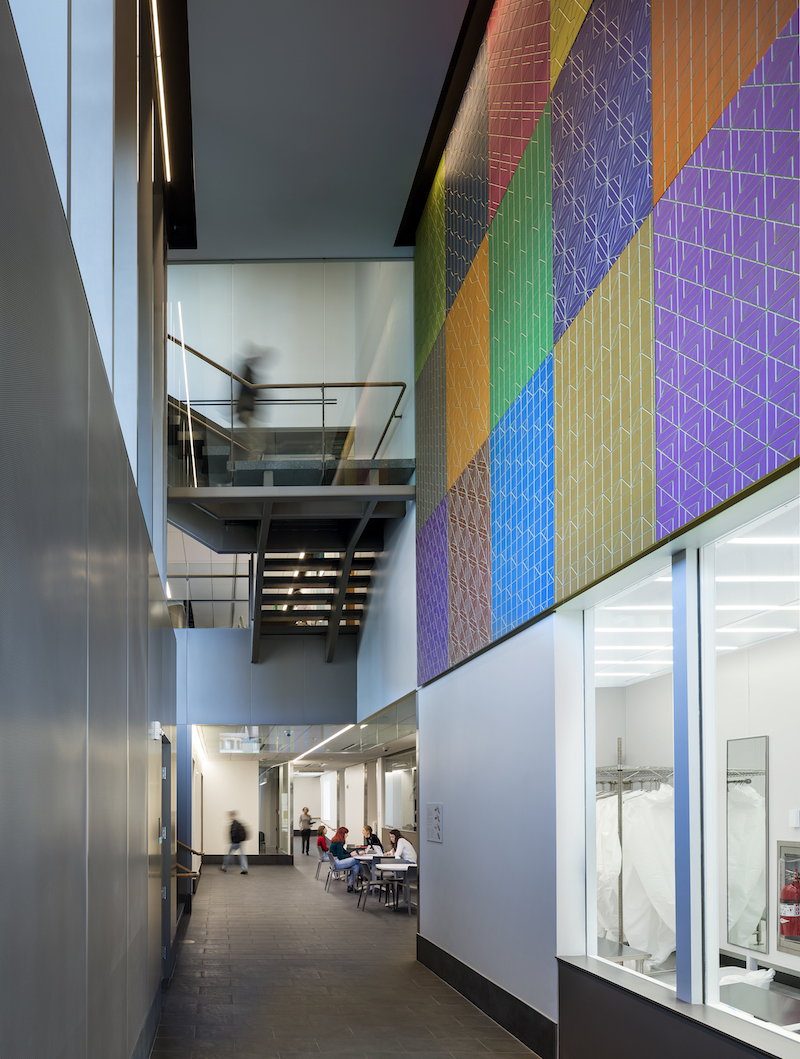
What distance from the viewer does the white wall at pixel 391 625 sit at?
41.0ft

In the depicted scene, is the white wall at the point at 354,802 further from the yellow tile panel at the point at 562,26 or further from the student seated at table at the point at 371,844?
the yellow tile panel at the point at 562,26

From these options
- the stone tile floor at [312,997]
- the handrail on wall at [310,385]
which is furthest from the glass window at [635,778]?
the handrail on wall at [310,385]

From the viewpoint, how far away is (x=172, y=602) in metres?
19.4

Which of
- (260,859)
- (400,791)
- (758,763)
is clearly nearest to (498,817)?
(758,763)

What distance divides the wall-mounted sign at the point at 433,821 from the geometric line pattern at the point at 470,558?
5.33 ft

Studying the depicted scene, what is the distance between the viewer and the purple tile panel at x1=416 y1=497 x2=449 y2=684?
1044cm

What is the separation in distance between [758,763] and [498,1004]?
414 cm

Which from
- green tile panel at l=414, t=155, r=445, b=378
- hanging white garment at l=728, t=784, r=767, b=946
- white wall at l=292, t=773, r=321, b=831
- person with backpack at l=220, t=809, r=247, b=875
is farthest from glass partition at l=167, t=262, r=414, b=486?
white wall at l=292, t=773, r=321, b=831

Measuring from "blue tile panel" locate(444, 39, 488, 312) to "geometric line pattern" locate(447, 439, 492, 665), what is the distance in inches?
77.5

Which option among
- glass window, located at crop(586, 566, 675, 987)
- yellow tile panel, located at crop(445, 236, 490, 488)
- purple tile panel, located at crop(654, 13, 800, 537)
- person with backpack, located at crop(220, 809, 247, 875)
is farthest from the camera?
person with backpack, located at crop(220, 809, 247, 875)

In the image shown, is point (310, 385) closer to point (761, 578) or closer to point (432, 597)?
point (432, 597)

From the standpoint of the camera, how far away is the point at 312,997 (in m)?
8.84

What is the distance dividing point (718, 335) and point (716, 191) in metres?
0.63

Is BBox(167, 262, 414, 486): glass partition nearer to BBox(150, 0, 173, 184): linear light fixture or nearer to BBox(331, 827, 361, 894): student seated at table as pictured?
BBox(150, 0, 173, 184): linear light fixture
